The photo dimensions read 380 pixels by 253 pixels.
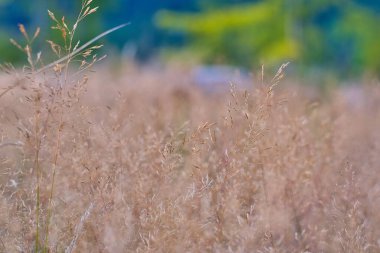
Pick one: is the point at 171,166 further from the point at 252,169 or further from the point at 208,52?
the point at 208,52

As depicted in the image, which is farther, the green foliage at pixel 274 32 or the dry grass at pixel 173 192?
the green foliage at pixel 274 32

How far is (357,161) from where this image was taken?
2.41 metres

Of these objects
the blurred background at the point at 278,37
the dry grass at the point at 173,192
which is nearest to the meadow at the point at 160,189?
the dry grass at the point at 173,192

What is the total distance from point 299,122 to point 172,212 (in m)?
0.67

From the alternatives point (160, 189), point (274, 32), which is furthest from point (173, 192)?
point (274, 32)

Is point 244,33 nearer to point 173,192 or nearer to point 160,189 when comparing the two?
point 173,192

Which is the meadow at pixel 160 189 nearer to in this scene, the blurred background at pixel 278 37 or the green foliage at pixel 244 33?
the blurred background at pixel 278 37

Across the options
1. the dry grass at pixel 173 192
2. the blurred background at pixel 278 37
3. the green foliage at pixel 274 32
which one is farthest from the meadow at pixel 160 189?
the green foliage at pixel 274 32

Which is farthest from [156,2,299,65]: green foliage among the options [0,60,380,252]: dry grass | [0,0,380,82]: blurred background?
[0,60,380,252]: dry grass

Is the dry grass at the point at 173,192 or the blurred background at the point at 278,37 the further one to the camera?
the blurred background at the point at 278,37

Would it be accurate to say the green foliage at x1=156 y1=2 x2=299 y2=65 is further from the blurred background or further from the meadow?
the meadow

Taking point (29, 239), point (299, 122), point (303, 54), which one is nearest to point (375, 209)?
point (299, 122)

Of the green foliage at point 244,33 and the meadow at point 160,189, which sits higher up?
the meadow at point 160,189

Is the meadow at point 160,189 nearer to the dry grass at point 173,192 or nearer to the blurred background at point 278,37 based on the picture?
the dry grass at point 173,192
